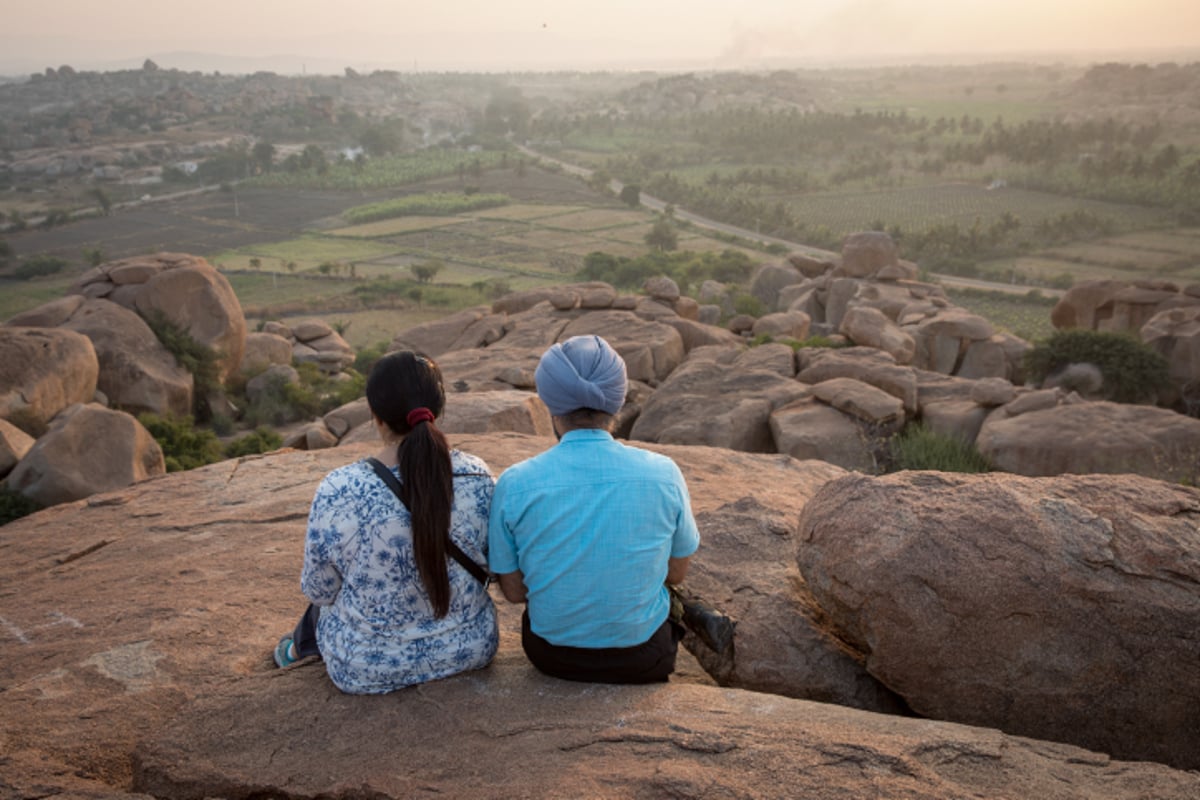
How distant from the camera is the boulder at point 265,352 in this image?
2116cm

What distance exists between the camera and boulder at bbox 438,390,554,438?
951 centimetres

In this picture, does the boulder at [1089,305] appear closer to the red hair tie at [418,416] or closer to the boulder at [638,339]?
the boulder at [638,339]

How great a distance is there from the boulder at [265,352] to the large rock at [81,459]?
1011 cm

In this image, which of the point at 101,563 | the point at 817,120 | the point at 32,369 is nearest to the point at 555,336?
the point at 32,369

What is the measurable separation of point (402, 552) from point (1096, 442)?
966cm

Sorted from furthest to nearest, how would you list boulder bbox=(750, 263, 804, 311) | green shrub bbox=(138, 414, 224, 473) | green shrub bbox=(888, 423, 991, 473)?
boulder bbox=(750, 263, 804, 311) < green shrub bbox=(138, 414, 224, 473) < green shrub bbox=(888, 423, 991, 473)

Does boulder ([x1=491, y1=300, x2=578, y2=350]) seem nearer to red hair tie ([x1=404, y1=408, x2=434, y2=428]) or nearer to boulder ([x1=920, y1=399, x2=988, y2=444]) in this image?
boulder ([x1=920, y1=399, x2=988, y2=444])

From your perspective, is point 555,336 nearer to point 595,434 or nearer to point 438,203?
point 595,434

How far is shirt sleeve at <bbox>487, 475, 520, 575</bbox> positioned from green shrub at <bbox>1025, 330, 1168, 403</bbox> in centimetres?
1599

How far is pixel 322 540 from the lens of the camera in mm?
3420

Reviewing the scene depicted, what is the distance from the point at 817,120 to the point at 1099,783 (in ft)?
329

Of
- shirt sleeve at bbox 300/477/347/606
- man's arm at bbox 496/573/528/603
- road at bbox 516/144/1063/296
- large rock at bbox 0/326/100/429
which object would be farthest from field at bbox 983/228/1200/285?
shirt sleeve at bbox 300/477/347/606

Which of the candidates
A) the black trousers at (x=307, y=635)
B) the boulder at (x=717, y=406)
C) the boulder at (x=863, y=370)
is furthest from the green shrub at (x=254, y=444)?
the black trousers at (x=307, y=635)

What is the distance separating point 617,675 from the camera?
144 inches
